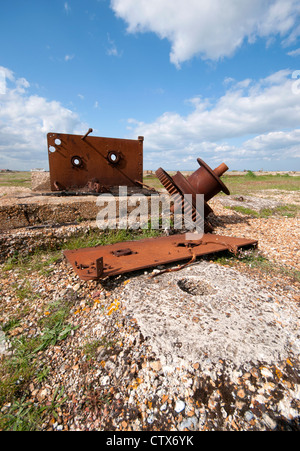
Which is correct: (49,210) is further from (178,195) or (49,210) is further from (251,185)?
(251,185)

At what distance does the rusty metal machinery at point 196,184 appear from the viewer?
15.4 ft

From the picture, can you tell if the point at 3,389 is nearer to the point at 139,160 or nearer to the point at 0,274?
the point at 0,274

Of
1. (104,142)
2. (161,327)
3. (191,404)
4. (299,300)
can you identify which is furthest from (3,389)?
(104,142)

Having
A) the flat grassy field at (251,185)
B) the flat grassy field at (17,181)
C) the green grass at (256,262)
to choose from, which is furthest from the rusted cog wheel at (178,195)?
the flat grassy field at (17,181)

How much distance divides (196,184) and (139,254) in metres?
2.31

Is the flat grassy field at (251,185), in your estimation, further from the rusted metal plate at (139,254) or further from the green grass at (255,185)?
the rusted metal plate at (139,254)

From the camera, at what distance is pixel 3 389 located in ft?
6.33

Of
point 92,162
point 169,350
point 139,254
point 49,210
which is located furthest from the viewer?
point 92,162

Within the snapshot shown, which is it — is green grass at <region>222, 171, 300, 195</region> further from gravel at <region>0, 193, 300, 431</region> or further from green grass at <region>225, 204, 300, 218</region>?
gravel at <region>0, 193, 300, 431</region>

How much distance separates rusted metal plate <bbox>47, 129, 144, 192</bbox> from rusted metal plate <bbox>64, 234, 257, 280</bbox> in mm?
2172

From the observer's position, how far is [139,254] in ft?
11.6

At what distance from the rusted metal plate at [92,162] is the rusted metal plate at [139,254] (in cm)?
217

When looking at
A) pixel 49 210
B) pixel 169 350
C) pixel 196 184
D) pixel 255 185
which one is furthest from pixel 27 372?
pixel 255 185

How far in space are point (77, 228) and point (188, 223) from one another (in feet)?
8.05
